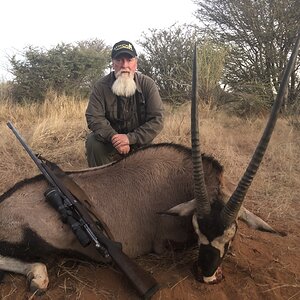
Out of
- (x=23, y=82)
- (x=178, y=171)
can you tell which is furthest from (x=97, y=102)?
(x=23, y=82)

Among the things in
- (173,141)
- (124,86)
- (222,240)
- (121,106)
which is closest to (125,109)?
(121,106)

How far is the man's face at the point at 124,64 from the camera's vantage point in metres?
5.02

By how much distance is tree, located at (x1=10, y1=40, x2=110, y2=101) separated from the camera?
11.5m

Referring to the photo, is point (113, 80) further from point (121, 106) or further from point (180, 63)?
point (180, 63)

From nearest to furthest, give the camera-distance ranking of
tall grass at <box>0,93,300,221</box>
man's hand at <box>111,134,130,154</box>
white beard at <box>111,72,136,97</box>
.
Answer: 1. man's hand at <box>111,134,130,154</box>
2. white beard at <box>111,72,136,97</box>
3. tall grass at <box>0,93,300,221</box>

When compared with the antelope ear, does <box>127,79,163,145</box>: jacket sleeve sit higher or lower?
higher

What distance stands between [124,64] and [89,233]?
8.62 ft

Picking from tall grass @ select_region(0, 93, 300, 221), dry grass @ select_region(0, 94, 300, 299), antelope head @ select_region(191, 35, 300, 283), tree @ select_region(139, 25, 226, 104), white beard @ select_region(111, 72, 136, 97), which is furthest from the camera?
tree @ select_region(139, 25, 226, 104)

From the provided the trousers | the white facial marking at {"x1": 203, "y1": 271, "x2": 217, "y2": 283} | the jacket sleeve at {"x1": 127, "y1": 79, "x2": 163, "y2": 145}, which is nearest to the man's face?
the jacket sleeve at {"x1": 127, "y1": 79, "x2": 163, "y2": 145}

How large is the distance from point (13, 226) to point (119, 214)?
2.97 ft

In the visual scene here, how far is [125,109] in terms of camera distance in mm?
5055

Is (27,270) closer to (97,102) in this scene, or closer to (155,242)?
(155,242)

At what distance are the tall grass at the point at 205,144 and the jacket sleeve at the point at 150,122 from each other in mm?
1141

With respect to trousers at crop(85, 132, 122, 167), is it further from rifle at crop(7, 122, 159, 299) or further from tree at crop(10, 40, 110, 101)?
tree at crop(10, 40, 110, 101)
